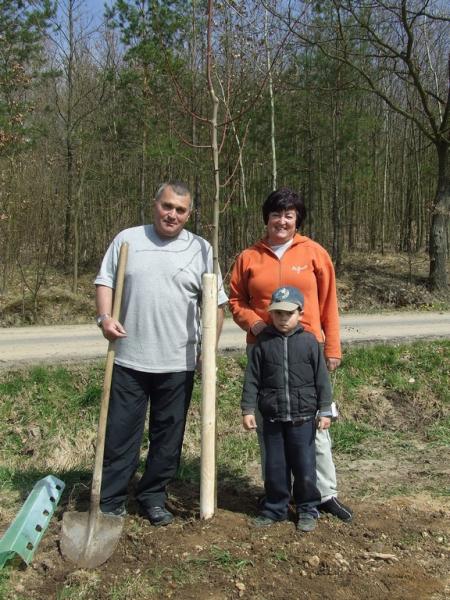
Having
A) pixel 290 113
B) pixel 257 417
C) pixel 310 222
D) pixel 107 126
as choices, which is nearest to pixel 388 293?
pixel 310 222

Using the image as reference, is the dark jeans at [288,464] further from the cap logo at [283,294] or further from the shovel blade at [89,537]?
the shovel blade at [89,537]

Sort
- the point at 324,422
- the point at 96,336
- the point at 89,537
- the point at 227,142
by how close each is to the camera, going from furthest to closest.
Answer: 1. the point at 227,142
2. the point at 96,336
3. the point at 324,422
4. the point at 89,537

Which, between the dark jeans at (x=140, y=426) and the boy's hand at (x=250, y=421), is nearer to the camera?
the boy's hand at (x=250, y=421)

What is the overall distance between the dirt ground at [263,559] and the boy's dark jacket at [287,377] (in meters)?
0.73

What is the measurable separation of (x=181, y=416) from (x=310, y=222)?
17533 mm

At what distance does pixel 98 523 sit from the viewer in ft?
11.4

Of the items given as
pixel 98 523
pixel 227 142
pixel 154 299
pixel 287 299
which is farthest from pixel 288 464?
pixel 227 142

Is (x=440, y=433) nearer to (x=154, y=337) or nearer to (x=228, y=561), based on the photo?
(x=228, y=561)

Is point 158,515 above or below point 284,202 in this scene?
below

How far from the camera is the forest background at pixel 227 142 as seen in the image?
1530 cm

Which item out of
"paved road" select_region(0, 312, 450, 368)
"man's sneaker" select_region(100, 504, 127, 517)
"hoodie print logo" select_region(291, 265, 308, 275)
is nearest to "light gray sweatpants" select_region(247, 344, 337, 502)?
"hoodie print logo" select_region(291, 265, 308, 275)

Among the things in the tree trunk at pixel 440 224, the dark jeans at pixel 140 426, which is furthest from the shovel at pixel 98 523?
the tree trunk at pixel 440 224

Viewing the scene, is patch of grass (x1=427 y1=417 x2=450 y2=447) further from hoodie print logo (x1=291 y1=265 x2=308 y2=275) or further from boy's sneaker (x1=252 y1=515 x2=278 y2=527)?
hoodie print logo (x1=291 y1=265 x2=308 y2=275)

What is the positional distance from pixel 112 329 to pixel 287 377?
1064 millimetres
